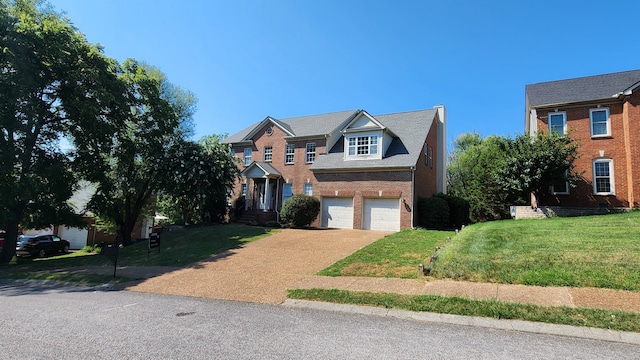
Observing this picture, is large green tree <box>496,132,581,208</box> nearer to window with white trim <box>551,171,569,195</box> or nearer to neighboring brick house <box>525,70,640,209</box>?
window with white trim <box>551,171,569,195</box>

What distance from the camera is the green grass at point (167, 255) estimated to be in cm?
1391

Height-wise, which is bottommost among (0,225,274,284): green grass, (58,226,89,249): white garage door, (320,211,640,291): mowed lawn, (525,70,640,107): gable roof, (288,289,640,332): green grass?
(58,226,89,249): white garage door

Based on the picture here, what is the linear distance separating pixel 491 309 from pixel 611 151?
63.4 ft

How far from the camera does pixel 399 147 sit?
2258 cm

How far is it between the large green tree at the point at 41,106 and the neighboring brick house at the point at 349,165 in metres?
10.9

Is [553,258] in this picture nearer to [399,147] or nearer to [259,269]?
[259,269]

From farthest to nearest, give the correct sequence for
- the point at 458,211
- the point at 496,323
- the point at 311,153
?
the point at 311,153, the point at 458,211, the point at 496,323

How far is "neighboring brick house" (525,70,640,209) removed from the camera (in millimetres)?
18922

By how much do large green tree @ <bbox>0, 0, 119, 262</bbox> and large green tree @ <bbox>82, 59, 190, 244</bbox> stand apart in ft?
4.21

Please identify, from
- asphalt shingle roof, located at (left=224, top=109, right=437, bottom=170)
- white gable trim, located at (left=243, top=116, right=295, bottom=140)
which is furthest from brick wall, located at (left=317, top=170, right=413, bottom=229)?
white gable trim, located at (left=243, top=116, right=295, bottom=140)

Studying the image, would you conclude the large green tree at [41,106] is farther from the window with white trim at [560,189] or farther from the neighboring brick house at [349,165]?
the window with white trim at [560,189]

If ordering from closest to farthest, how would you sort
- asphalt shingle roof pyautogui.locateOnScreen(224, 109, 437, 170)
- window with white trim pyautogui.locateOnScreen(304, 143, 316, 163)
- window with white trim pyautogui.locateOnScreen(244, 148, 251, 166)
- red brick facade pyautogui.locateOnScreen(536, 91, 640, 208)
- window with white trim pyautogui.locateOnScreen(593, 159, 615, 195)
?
red brick facade pyautogui.locateOnScreen(536, 91, 640, 208)
window with white trim pyautogui.locateOnScreen(593, 159, 615, 195)
asphalt shingle roof pyautogui.locateOnScreen(224, 109, 437, 170)
window with white trim pyautogui.locateOnScreen(304, 143, 316, 163)
window with white trim pyautogui.locateOnScreen(244, 148, 251, 166)

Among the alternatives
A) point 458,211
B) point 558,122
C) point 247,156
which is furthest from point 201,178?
point 558,122

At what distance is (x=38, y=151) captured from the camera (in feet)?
64.2
